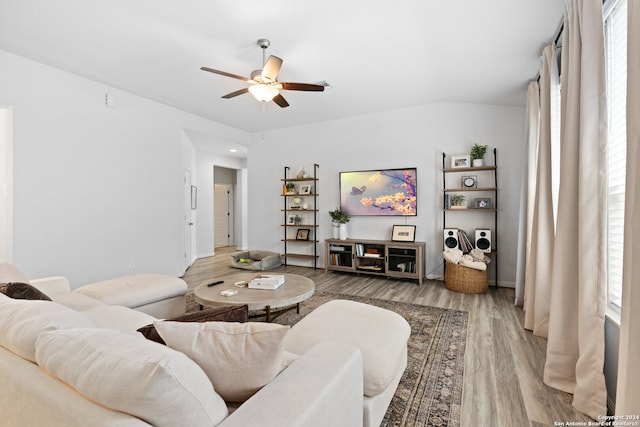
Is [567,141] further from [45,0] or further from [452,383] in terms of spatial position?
[45,0]

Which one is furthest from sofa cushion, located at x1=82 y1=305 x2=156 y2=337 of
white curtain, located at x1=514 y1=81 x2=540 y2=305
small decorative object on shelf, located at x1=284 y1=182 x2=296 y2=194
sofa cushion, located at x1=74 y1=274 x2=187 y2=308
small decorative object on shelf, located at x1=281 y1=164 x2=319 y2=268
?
small decorative object on shelf, located at x1=284 y1=182 x2=296 y2=194

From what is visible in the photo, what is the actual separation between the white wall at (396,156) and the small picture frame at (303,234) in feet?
0.93

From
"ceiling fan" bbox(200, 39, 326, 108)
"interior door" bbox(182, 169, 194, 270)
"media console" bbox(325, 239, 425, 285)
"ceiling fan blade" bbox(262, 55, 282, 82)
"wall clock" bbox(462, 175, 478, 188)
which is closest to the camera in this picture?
"ceiling fan blade" bbox(262, 55, 282, 82)

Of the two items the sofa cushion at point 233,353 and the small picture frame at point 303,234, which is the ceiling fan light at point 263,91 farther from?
the small picture frame at point 303,234

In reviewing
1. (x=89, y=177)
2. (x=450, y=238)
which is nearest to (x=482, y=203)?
(x=450, y=238)

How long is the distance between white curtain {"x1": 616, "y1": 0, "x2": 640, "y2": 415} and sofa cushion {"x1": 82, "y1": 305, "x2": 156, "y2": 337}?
230 centimetres

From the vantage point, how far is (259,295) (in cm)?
249

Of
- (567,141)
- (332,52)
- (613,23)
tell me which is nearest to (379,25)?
(332,52)

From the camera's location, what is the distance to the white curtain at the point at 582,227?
63.3 inches

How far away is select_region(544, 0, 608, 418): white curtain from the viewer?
1608mm

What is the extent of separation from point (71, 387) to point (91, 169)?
3.80 m

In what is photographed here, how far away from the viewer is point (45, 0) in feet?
7.73

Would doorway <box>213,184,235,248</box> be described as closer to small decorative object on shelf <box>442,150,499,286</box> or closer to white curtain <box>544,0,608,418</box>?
small decorative object on shelf <box>442,150,499,286</box>

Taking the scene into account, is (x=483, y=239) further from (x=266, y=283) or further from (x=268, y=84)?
(x=268, y=84)
